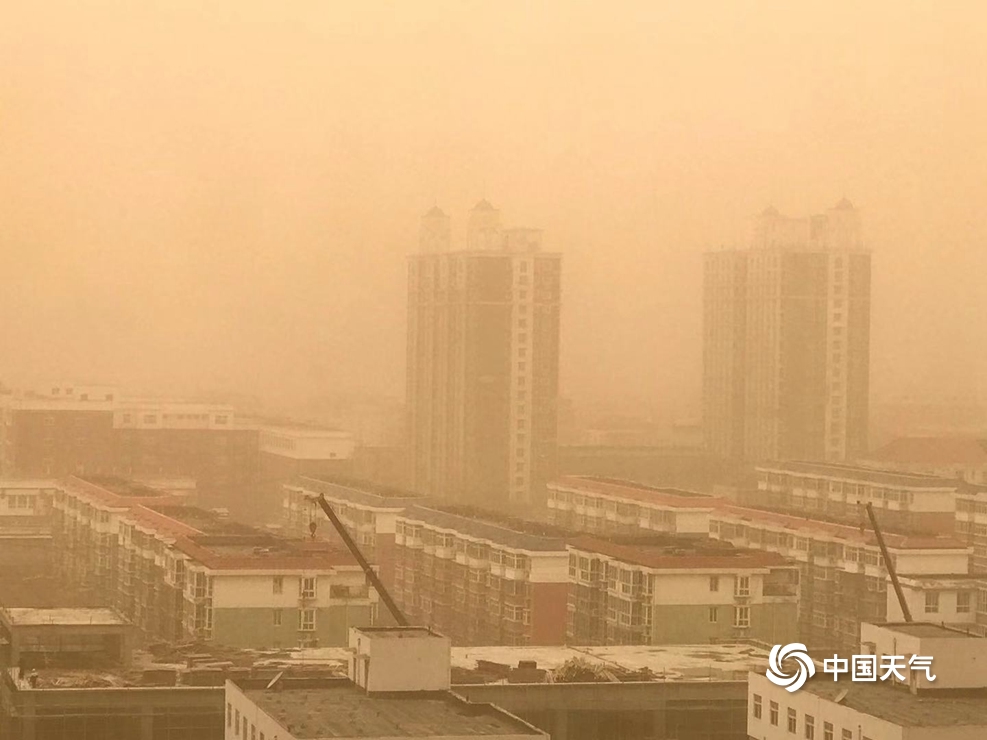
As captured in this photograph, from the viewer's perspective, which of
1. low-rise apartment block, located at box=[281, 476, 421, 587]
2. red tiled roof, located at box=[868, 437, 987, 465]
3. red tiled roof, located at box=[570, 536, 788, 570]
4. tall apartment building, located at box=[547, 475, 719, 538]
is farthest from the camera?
red tiled roof, located at box=[868, 437, 987, 465]

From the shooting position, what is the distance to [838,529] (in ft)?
28.1

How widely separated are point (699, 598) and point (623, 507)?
2.97 metres

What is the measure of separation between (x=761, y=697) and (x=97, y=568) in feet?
16.5

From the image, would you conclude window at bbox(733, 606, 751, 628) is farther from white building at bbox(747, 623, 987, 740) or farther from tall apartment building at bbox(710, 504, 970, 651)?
white building at bbox(747, 623, 987, 740)

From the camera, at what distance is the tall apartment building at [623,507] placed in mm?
9562

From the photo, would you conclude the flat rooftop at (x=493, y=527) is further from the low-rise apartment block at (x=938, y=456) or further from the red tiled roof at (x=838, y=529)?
the low-rise apartment block at (x=938, y=456)

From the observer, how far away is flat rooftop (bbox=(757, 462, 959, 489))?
9.87m

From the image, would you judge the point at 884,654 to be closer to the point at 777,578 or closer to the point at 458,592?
the point at 777,578

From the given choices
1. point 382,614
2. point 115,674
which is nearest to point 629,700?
point 115,674

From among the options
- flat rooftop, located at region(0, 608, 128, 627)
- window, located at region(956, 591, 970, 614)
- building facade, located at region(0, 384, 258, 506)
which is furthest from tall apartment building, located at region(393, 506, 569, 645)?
building facade, located at region(0, 384, 258, 506)

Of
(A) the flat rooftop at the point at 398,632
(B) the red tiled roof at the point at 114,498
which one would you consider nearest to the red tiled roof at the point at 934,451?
(B) the red tiled roof at the point at 114,498

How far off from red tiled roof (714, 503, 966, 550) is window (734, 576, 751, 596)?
3.51ft
